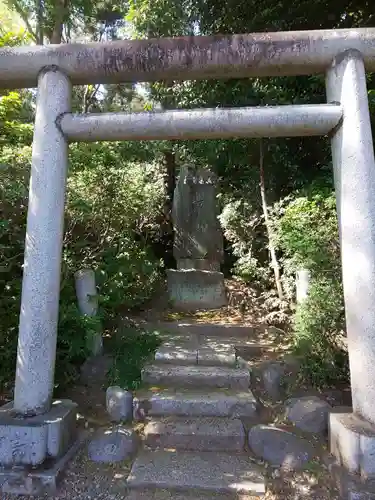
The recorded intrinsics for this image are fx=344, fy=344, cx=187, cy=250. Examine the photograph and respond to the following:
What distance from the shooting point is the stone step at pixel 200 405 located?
3346mm

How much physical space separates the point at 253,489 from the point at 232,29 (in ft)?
26.5

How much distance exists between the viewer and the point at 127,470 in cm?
286

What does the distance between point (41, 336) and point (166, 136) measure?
212 cm

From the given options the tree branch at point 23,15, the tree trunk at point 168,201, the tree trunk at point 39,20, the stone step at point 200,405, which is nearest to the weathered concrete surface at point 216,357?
the stone step at point 200,405

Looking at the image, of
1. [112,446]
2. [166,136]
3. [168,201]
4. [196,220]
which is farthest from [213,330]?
[168,201]

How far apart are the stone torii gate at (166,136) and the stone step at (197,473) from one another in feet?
2.18

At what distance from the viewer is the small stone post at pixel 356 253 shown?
261 centimetres

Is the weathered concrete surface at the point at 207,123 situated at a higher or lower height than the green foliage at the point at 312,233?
higher

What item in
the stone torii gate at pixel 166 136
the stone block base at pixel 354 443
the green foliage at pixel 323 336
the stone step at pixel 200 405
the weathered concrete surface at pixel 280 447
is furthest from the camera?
the green foliage at pixel 323 336

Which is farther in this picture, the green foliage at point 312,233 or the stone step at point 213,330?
the stone step at point 213,330

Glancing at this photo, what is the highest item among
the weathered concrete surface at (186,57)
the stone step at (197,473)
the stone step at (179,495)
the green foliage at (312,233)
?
the weathered concrete surface at (186,57)

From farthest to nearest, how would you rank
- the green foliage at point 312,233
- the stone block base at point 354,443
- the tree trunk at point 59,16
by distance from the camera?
the tree trunk at point 59,16 < the green foliage at point 312,233 < the stone block base at point 354,443

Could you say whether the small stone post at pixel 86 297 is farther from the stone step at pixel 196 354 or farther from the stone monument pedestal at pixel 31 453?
the stone monument pedestal at pixel 31 453

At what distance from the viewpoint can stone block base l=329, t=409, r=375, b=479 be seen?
2479 mm
